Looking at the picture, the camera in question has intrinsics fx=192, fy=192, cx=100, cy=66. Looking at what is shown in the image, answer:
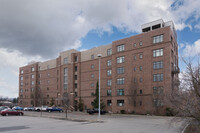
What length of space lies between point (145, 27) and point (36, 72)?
48.9m

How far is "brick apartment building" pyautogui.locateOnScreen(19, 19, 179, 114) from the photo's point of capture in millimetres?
40906

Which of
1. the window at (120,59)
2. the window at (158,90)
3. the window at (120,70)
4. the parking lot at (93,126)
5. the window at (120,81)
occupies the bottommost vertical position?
the parking lot at (93,126)

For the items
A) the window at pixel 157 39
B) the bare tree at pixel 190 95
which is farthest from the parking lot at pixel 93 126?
the window at pixel 157 39

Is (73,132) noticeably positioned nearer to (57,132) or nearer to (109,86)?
(57,132)

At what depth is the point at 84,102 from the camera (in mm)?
57500

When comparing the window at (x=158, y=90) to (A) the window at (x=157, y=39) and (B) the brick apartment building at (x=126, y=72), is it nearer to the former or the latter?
(B) the brick apartment building at (x=126, y=72)

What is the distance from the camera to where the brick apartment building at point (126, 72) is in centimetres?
4091

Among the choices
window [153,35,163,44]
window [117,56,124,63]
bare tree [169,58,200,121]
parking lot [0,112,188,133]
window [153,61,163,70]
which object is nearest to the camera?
bare tree [169,58,200,121]

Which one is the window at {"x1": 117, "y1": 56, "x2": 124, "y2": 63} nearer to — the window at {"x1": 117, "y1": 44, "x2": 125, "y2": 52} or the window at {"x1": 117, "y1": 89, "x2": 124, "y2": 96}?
the window at {"x1": 117, "y1": 44, "x2": 125, "y2": 52}

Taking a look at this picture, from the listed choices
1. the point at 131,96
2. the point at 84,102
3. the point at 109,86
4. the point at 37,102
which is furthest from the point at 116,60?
the point at 37,102

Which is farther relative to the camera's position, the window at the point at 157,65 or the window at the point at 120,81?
the window at the point at 120,81

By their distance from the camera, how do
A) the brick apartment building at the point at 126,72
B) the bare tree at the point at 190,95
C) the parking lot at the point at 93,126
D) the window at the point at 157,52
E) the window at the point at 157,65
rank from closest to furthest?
the bare tree at the point at 190,95 → the parking lot at the point at 93,126 → the brick apartment building at the point at 126,72 → the window at the point at 157,65 → the window at the point at 157,52

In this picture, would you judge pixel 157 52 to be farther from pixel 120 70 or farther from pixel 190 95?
pixel 190 95

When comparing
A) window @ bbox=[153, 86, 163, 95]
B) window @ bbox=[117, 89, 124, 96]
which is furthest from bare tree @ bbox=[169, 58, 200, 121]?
window @ bbox=[117, 89, 124, 96]
